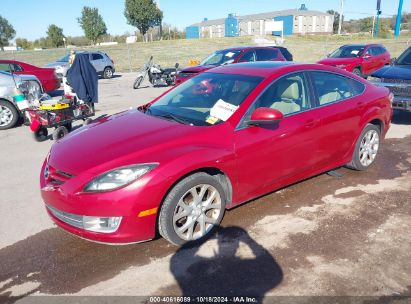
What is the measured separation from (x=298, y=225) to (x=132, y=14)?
5746 centimetres

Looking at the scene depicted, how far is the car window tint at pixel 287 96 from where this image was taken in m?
3.84

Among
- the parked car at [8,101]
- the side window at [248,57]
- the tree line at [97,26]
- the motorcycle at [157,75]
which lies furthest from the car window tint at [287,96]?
the tree line at [97,26]

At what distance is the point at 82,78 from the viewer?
823 cm

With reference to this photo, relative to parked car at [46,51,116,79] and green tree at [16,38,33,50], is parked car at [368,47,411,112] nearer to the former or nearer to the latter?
parked car at [46,51,116,79]

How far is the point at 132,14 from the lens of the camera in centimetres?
5519

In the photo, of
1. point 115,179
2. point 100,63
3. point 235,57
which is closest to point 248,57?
point 235,57

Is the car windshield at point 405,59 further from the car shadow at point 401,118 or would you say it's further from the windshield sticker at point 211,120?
the windshield sticker at point 211,120

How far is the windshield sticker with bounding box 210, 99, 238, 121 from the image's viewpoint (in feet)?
11.8

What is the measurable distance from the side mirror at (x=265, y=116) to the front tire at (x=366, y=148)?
1944mm

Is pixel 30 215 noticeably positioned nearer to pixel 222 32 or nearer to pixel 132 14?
pixel 132 14

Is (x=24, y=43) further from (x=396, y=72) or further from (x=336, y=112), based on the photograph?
(x=336, y=112)

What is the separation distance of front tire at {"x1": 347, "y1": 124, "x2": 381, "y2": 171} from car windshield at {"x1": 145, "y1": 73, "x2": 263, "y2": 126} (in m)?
1.96

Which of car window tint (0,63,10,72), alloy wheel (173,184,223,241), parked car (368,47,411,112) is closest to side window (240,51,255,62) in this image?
parked car (368,47,411,112)

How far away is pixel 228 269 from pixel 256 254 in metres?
0.35
